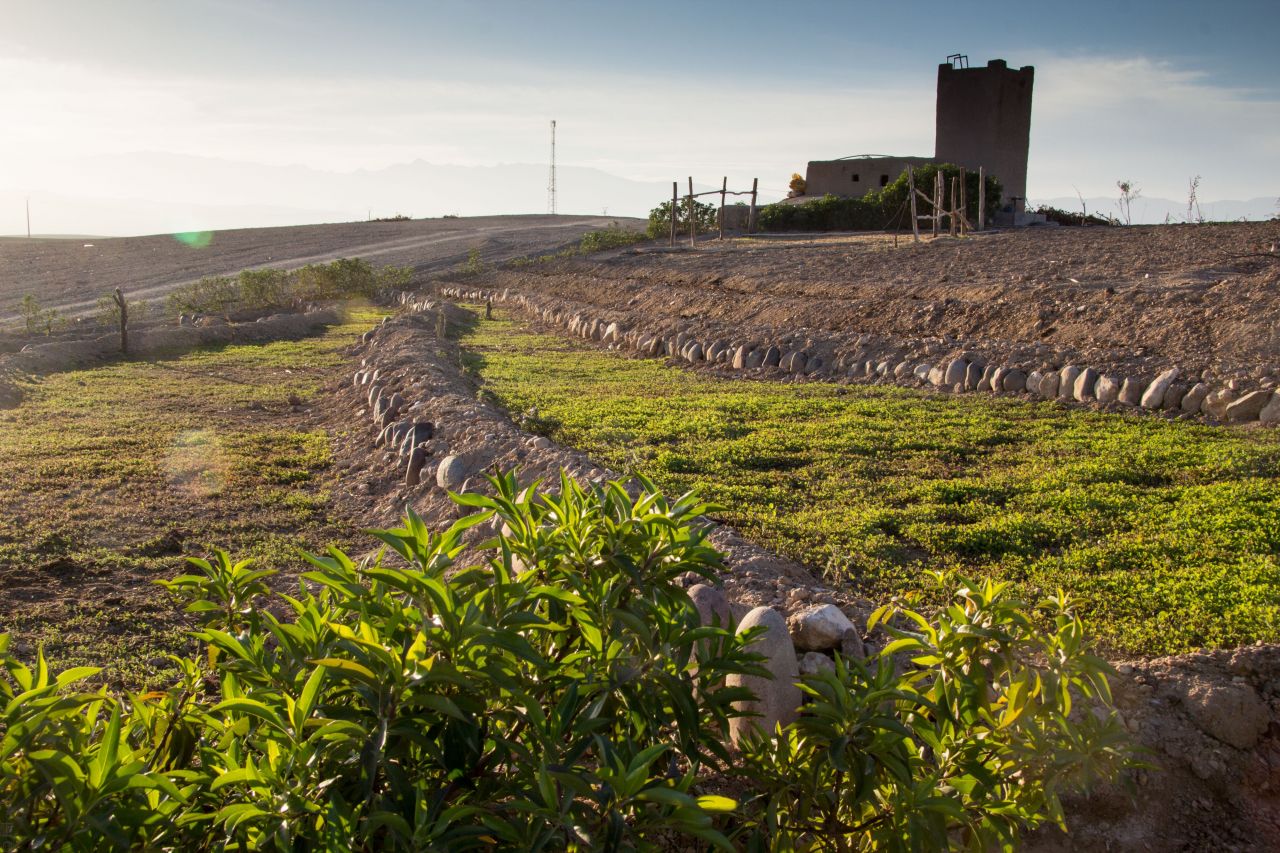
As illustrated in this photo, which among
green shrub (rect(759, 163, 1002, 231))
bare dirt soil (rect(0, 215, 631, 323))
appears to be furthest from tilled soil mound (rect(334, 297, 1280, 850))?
green shrub (rect(759, 163, 1002, 231))

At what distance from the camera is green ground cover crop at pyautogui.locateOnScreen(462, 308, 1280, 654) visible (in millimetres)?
4113

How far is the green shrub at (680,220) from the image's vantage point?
30.9 metres

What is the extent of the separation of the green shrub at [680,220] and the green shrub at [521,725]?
1141 inches

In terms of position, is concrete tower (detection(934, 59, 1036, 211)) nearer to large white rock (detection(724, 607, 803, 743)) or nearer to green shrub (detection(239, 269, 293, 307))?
green shrub (detection(239, 269, 293, 307))

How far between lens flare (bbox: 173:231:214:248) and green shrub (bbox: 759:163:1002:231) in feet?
81.4

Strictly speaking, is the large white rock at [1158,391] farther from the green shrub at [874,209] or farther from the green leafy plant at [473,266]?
the green leafy plant at [473,266]

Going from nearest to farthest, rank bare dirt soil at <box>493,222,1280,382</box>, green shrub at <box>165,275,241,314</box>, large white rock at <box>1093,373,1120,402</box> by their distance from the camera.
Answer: large white rock at <box>1093,373,1120,402</box>, bare dirt soil at <box>493,222,1280,382</box>, green shrub at <box>165,275,241,314</box>

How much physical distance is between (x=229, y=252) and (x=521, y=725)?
124ft

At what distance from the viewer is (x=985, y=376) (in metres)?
9.04

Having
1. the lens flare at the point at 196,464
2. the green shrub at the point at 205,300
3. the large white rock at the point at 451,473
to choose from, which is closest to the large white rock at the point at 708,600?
the large white rock at the point at 451,473

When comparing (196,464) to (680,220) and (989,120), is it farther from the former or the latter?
(989,120)

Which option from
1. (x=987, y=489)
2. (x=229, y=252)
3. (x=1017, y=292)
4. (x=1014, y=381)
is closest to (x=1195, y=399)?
(x=1014, y=381)

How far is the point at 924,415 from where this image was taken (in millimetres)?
7785

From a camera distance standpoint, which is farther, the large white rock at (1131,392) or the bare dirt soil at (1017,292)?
the bare dirt soil at (1017,292)
